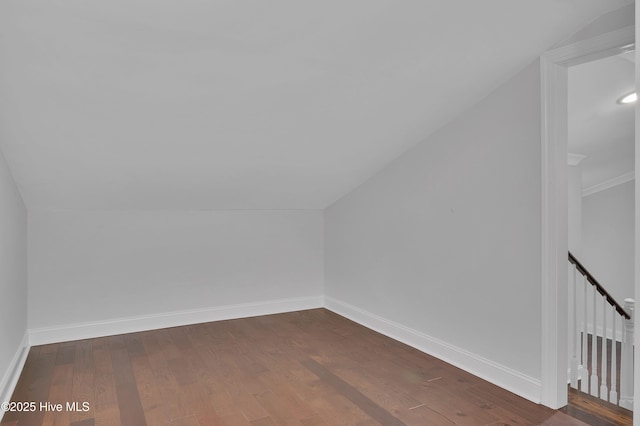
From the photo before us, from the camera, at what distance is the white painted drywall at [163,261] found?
3.66 metres

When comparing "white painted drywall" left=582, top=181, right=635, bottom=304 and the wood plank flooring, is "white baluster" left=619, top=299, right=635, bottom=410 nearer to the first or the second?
the wood plank flooring

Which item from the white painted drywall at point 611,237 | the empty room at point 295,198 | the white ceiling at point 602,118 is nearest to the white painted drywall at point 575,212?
the white ceiling at point 602,118

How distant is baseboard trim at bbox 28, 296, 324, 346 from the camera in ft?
12.0

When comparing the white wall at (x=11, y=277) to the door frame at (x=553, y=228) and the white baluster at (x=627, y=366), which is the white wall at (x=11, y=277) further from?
the white baluster at (x=627, y=366)

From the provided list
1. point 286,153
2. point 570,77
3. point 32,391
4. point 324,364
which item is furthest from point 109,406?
point 570,77

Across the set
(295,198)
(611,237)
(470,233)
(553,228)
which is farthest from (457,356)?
(611,237)

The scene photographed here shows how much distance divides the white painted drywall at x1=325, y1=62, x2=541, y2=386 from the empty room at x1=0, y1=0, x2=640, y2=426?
15mm

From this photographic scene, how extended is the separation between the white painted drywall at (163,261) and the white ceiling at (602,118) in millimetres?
2740

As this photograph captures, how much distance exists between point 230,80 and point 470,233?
73.7 inches

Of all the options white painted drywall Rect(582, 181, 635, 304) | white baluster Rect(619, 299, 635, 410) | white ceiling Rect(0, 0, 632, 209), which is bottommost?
white baluster Rect(619, 299, 635, 410)

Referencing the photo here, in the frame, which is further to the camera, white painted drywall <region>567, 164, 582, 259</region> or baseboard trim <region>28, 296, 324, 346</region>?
white painted drywall <region>567, 164, 582, 259</region>

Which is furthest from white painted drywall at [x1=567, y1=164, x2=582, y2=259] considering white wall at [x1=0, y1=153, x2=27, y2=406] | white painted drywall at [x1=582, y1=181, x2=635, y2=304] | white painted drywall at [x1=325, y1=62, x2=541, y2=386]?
white wall at [x1=0, y1=153, x2=27, y2=406]

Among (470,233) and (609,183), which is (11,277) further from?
(609,183)

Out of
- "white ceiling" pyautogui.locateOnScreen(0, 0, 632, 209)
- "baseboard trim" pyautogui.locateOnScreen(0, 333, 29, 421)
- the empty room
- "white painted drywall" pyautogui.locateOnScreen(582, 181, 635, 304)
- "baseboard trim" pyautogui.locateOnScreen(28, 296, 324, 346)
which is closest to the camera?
"white ceiling" pyautogui.locateOnScreen(0, 0, 632, 209)
